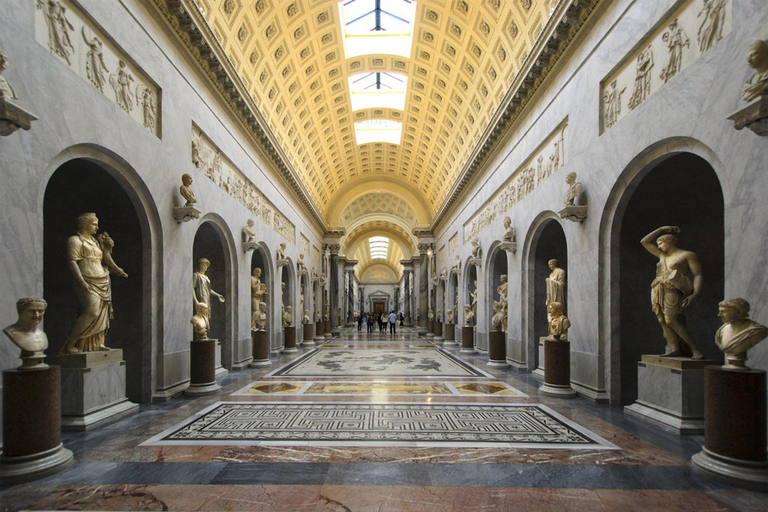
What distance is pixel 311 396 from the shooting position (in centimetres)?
864

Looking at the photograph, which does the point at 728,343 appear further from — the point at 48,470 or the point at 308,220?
the point at 308,220

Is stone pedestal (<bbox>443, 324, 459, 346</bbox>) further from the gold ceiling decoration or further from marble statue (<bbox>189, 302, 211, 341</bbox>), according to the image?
marble statue (<bbox>189, 302, 211, 341</bbox>)

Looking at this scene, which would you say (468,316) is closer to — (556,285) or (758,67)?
(556,285)

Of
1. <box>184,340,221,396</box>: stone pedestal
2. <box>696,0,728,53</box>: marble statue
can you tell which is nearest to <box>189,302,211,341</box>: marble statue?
<box>184,340,221,396</box>: stone pedestal

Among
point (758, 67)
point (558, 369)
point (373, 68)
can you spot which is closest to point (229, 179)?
point (373, 68)

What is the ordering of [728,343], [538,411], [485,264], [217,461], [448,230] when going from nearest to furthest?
[728,343] → [217,461] → [538,411] → [485,264] → [448,230]

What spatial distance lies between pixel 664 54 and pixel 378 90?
17817 millimetres

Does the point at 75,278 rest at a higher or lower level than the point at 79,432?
higher

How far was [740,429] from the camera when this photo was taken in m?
4.25

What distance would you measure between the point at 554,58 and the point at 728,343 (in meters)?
8.00

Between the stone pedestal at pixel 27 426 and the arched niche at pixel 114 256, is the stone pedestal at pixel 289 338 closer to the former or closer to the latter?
the arched niche at pixel 114 256

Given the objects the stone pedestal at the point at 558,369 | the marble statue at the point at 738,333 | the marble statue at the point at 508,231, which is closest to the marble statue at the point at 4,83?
the marble statue at the point at 738,333

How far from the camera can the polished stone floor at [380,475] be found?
13.0 ft

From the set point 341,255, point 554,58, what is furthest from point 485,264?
point 341,255
